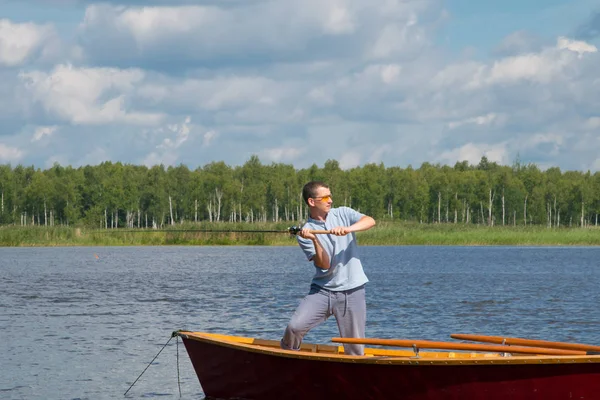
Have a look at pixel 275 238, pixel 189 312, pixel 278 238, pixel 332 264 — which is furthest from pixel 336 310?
pixel 278 238

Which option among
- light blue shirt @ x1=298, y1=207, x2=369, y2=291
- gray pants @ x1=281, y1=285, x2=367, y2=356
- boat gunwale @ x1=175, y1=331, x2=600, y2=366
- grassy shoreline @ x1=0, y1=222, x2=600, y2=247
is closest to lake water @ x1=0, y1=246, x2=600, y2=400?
boat gunwale @ x1=175, y1=331, x2=600, y2=366

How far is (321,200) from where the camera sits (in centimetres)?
967

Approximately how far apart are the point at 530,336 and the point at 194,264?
33531 millimetres

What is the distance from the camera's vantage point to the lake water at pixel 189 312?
1452 centimetres

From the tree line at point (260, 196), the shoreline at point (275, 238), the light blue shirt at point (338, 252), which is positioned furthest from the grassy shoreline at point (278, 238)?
the light blue shirt at point (338, 252)

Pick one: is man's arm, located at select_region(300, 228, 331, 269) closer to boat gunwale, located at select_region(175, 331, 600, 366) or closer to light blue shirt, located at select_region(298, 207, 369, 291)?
light blue shirt, located at select_region(298, 207, 369, 291)

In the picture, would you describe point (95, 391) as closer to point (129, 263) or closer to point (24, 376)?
point (24, 376)

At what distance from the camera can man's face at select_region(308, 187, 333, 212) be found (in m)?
9.68

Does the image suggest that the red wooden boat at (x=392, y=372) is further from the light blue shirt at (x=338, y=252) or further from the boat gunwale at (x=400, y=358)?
the light blue shirt at (x=338, y=252)

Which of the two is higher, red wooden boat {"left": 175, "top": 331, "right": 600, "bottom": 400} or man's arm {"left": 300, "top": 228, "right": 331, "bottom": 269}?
man's arm {"left": 300, "top": 228, "right": 331, "bottom": 269}

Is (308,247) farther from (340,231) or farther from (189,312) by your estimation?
(189,312)

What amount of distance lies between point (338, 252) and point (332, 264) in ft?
0.49

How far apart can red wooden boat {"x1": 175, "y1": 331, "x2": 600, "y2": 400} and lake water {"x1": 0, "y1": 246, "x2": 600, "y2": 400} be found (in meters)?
1.49

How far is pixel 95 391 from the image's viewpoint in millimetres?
13172
